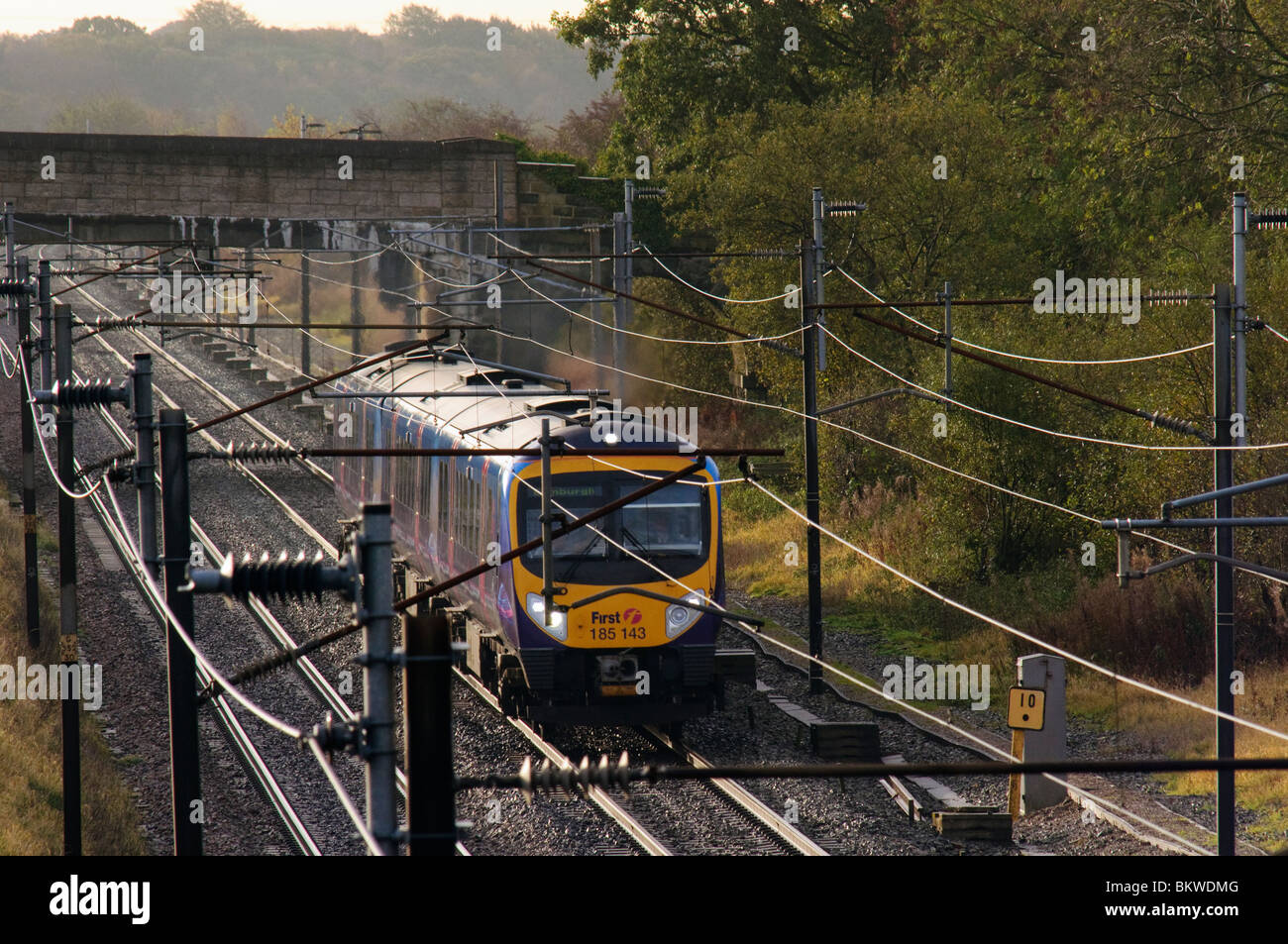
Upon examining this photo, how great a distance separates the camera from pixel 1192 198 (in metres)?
30.7

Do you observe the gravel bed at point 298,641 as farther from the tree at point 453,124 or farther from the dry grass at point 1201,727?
the tree at point 453,124

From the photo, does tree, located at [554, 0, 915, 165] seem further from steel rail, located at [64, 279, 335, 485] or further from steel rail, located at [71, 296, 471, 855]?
A: steel rail, located at [71, 296, 471, 855]

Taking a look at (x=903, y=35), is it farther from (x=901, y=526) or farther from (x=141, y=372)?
(x=141, y=372)

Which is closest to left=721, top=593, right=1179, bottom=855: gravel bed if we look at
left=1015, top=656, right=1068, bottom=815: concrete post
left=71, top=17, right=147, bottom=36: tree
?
left=1015, top=656, right=1068, bottom=815: concrete post

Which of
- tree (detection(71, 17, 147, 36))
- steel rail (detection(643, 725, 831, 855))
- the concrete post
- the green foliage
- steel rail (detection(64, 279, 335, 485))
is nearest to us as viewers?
steel rail (detection(643, 725, 831, 855))

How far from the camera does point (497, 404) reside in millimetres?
18328

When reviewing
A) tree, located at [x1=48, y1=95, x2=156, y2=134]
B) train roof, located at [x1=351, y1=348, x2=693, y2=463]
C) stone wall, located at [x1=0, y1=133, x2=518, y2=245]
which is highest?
tree, located at [x1=48, y1=95, x2=156, y2=134]

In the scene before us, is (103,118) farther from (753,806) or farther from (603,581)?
(753,806)

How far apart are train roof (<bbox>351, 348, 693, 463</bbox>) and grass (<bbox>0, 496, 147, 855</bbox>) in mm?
4967

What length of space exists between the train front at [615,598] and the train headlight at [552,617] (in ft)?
0.03

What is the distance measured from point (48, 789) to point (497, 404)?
671 centimetres

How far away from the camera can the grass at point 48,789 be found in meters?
13.5

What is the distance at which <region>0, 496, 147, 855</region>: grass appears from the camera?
13.5 metres

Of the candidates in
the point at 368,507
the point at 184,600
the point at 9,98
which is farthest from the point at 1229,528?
the point at 9,98
